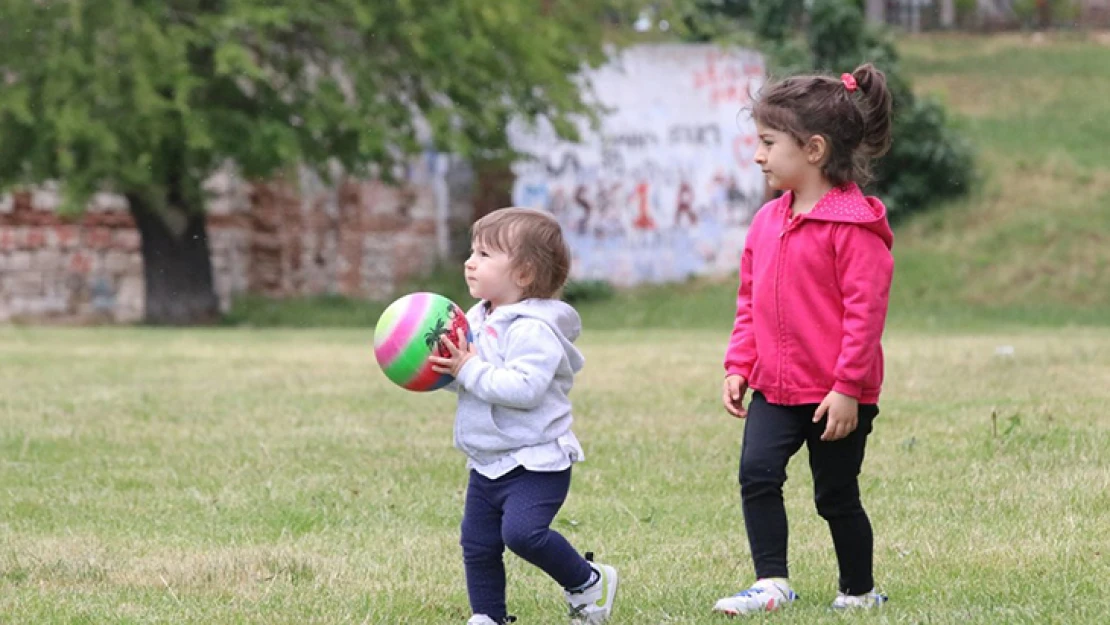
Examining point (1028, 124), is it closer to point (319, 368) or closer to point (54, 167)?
point (54, 167)

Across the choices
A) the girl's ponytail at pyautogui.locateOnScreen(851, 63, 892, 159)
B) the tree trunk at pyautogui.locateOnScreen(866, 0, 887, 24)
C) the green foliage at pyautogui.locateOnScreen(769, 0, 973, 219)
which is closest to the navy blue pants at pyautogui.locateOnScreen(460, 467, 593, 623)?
the girl's ponytail at pyautogui.locateOnScreen(851, 63, 892, 159)

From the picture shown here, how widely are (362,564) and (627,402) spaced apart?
5428mm

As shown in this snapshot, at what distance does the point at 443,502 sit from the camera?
7.32 metres

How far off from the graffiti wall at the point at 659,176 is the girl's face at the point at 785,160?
2403cm

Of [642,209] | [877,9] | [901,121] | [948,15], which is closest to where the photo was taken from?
[901,121]

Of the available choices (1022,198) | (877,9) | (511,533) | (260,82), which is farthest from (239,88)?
(877,9)

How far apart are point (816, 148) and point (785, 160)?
9cm

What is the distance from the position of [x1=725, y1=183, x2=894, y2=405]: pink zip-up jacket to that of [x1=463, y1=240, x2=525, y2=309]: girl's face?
28.6 inches

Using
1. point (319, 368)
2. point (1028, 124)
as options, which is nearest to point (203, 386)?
point (319, 368)

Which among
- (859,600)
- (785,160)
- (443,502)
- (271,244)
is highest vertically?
(785,160)

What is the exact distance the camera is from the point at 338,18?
22375 millimetres

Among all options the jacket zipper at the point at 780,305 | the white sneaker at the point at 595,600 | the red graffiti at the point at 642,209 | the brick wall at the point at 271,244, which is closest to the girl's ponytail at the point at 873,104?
the jacket zipper at the point at 780,305

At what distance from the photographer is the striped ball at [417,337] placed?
187 inches

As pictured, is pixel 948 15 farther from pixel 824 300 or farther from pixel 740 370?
pixel 824 300
